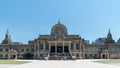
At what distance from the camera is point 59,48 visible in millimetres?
97750

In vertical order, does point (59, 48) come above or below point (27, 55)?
above

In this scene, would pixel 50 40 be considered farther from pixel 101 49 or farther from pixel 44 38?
pixel 101 49

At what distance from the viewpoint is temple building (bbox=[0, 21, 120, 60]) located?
95.5m

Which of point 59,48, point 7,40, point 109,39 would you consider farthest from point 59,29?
point 7,40

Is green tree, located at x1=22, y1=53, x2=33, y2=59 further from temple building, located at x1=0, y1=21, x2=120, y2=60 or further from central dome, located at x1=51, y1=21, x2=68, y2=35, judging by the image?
central dome, located at x1=51, y1=21, x2=68, y2=35

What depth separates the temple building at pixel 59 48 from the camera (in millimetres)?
95500

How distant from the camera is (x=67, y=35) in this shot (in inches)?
3971

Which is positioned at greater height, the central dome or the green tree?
the central dome

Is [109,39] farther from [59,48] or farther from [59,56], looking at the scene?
[59,56]

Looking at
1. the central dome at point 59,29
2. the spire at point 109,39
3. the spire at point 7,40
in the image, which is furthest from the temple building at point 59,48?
the spire at point 109,39

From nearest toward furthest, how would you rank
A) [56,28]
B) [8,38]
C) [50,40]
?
[50,40]
[56,28]
[8,38]

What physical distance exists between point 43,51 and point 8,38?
79.8 feet

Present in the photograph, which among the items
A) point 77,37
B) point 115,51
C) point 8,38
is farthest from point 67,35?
point 8,38

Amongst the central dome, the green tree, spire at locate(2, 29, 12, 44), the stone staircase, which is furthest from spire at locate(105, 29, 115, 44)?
spire at locate(2, 29, 12, 44)
